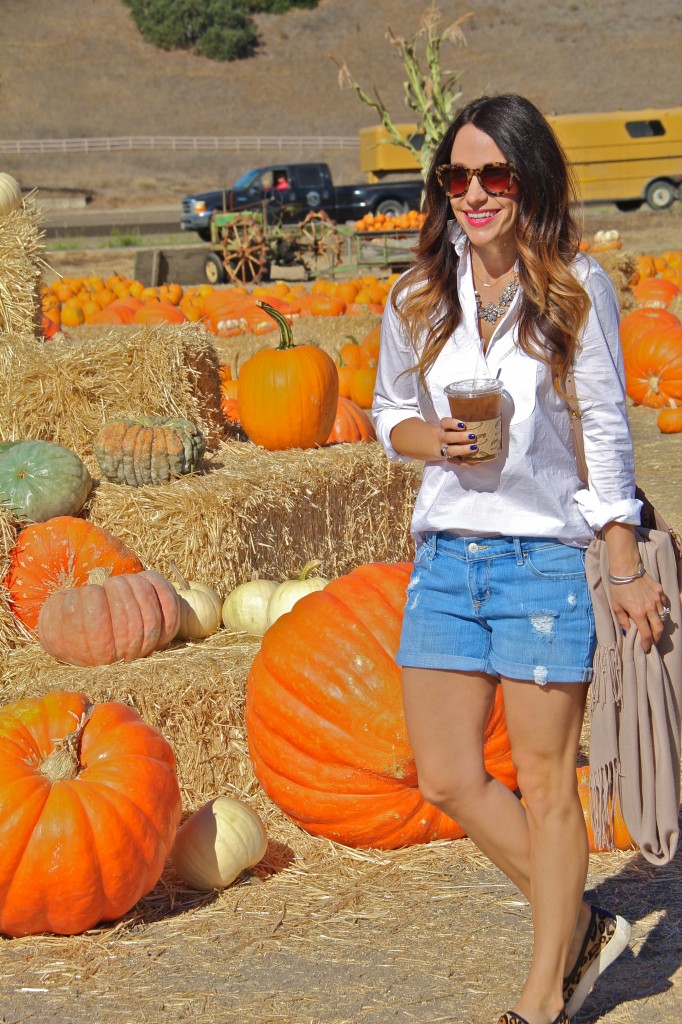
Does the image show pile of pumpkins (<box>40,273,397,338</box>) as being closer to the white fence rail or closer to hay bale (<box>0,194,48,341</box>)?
hay bale (<box>0,194,48,341</box>)

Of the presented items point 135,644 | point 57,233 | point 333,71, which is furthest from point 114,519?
point 333,71

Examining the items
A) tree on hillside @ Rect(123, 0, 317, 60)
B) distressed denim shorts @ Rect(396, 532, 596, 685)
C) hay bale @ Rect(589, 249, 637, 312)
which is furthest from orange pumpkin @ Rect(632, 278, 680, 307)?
tree on hillside @ Rect(123, 0, 317, 60)

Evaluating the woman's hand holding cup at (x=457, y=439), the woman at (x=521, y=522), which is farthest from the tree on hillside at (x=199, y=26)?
the woman's hand holding cup at (x=457, y=439)

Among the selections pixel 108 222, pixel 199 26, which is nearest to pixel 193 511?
pixel 108 222

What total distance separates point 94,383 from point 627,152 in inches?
1195

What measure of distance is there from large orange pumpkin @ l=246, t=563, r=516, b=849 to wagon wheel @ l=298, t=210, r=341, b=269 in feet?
58.5

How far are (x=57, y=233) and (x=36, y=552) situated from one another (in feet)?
87.6

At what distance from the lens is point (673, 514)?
280 inches

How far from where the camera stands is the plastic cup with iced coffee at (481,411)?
7.66 ft

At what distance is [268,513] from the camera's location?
5668mm

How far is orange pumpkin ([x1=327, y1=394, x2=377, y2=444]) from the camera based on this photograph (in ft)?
24.2

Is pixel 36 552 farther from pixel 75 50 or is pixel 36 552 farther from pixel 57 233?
pixel 75 50

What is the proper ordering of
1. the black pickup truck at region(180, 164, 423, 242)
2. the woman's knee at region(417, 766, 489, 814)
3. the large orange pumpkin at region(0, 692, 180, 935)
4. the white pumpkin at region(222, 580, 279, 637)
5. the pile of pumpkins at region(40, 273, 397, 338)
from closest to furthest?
the woman's knee at region(417, 766, 489, 814) → the large orange pumpkin at region(0, 692, 180, 935) → the white pumpkin at region(222, 580, 279, 637) → the pile of pumpkins at region(40, 273, 397, 338) → the black pickup truck at region(180, 164, 423, 242)

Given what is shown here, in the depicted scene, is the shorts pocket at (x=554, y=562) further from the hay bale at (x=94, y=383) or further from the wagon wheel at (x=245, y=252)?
the wagon wheel at (x=245, y=252)
